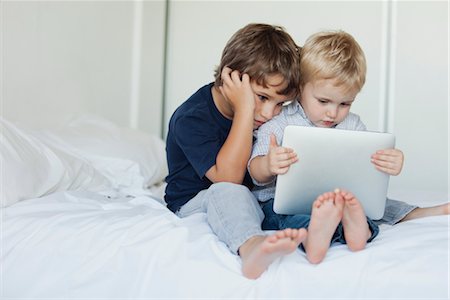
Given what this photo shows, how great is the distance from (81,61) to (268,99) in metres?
1.27

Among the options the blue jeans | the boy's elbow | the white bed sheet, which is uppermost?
the boy's elbow

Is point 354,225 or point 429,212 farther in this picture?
point 429,212

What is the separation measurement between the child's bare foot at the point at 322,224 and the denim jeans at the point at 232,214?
0.36ft

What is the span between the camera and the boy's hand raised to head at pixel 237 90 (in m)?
1.32

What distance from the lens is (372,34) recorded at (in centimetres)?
305

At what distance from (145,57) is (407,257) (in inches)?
89.9

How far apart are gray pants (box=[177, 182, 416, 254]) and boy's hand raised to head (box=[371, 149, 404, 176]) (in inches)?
9.1

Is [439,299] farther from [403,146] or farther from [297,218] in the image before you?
[403,146]

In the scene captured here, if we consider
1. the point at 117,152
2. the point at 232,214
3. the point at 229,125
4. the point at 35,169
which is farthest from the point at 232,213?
the point at 117,152

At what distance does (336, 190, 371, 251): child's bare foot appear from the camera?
40.3 inches

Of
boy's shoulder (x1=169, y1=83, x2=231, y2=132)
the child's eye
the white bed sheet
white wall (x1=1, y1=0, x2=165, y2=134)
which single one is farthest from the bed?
white wall (x1=1, y1=0, x2=165, y2=134)

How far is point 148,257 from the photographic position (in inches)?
42.3

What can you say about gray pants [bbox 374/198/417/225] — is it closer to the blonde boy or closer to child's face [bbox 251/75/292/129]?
the blonde boy

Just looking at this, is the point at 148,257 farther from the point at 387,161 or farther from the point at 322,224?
the point at 387,161
